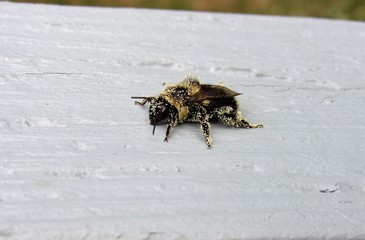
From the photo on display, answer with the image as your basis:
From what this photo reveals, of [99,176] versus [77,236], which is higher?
[99,176]

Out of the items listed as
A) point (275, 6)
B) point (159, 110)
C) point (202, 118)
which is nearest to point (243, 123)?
point (202, 118)

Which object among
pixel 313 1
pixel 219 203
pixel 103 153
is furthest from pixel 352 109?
pixel 313 1

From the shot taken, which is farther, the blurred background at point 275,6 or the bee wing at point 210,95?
the blurred background at point 275,6

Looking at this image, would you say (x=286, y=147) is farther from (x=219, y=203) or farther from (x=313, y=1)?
(x=313, y=1)

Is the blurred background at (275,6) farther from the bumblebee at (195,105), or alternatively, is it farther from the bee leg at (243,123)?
the bee leg at (243,123)

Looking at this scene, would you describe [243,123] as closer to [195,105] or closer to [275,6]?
[195,105]

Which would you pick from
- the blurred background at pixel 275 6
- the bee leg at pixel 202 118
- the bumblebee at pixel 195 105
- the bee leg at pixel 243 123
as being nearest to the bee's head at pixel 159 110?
the bumblebee at pixel 195 105

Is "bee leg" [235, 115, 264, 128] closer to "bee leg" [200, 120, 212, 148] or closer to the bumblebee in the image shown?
the bumblebee
